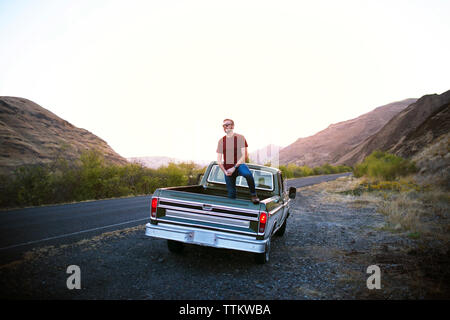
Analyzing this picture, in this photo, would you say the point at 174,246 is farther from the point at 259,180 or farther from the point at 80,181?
the point at 80,181

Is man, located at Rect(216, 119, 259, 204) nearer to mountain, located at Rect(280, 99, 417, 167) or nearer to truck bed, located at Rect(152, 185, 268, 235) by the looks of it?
truck bed, located at Rect(152, 185, 268, 235)

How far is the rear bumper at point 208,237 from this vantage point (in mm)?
4188

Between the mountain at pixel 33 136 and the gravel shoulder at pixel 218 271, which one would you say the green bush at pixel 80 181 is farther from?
the mountain at pixel 33 136

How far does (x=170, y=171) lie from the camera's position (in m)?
20.7

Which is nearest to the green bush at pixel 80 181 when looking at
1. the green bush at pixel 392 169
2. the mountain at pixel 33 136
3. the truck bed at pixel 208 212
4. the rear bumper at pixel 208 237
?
the truck bed at pixel 208 212

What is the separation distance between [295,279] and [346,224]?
213 inches

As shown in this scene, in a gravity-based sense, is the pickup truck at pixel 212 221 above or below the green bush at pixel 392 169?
below

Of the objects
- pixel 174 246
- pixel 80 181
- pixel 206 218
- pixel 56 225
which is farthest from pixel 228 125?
pixel 80 181

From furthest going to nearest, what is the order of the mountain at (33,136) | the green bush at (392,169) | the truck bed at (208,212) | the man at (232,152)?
1. the mountain at (33,136)
2. the green bush at (392,169)
3. the man at (232,152)
4. the truck bed at (208,212)

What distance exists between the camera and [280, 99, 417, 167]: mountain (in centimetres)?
10881

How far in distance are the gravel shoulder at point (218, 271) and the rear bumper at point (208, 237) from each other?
0.52 meters

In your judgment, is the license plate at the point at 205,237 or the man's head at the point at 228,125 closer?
the license plate at the point at 205,237
